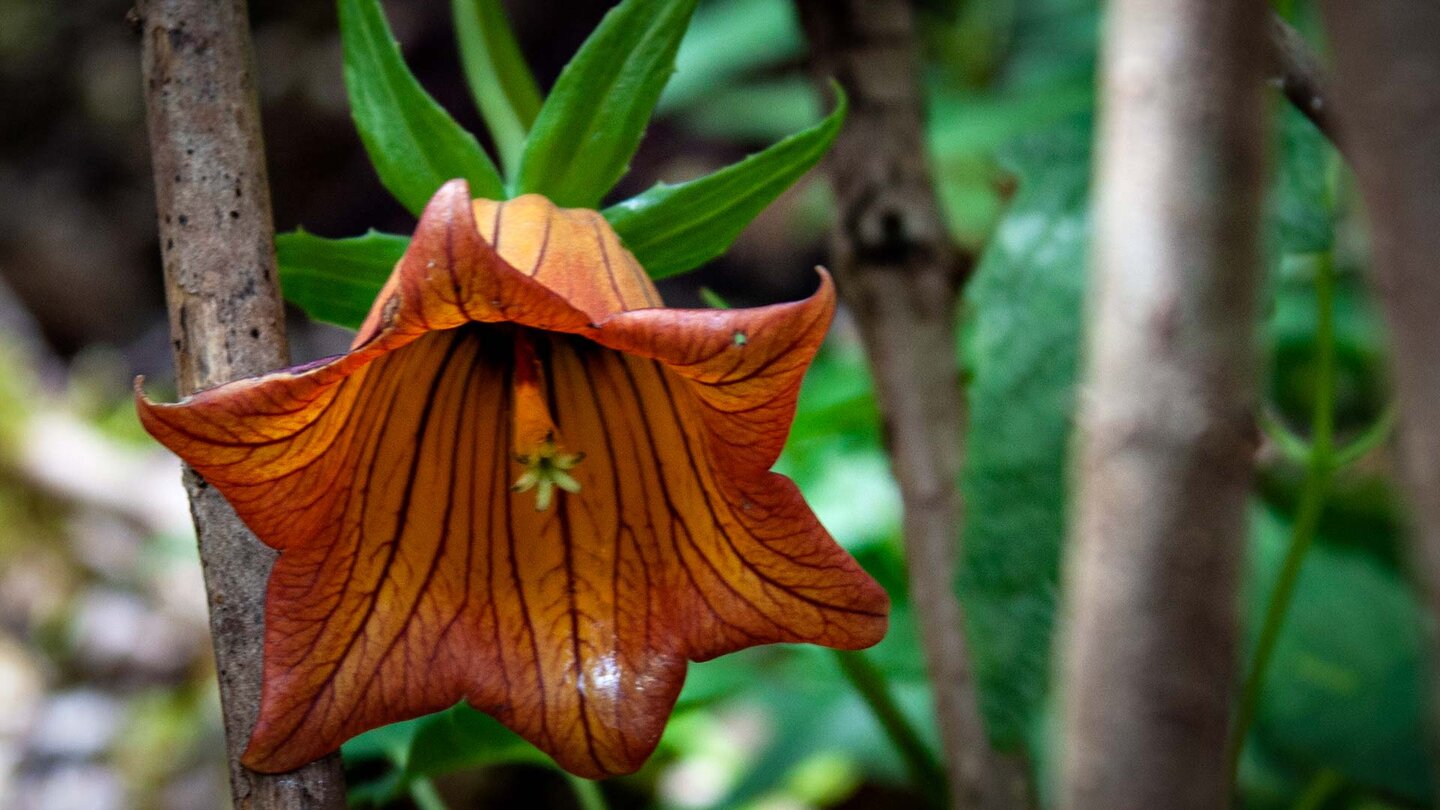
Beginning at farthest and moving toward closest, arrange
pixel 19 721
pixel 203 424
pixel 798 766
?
pixel 19 721, pixel 798 766, pixel 203 424

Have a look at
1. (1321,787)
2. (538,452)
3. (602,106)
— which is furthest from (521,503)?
(1321,787)

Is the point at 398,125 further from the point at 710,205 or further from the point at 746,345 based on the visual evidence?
the point at 746,345

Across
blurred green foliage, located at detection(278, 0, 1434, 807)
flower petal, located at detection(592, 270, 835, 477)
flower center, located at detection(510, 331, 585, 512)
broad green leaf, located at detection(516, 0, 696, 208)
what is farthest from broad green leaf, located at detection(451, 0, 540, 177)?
flower petal, located at detection(592, 270, 835, 477)

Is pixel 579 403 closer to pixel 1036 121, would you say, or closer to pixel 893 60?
pixel 893 60

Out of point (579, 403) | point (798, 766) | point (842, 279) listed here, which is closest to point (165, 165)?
point (579, 403)

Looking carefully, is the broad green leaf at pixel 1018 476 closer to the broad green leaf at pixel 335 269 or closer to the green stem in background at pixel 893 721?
the green stem in background at pixel 893 721
